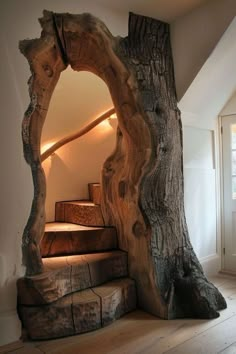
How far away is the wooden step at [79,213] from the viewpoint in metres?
2.88

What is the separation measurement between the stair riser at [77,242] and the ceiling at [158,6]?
186 centimetres

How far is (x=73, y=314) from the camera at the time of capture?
82.9 inches

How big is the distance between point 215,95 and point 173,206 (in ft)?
4.39

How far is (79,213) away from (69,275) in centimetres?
81

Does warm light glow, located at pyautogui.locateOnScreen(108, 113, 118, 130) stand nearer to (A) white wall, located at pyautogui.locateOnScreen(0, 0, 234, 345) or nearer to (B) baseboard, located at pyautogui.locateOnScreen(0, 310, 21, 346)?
(A) white wall, located at pyautogui.locateOnScreen(0, 0, 234, 345)

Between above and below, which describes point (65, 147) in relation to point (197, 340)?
above

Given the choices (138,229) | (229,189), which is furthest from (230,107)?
(138,229)

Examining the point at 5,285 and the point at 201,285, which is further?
the point at 201,285

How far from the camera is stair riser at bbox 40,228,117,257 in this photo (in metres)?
2.54

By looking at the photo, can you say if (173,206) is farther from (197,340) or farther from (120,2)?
(120,2)

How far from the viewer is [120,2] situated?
2361 millimetres

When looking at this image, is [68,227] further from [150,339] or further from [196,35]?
[196,35]

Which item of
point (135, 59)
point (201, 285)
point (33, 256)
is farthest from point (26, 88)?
point (201, 285)

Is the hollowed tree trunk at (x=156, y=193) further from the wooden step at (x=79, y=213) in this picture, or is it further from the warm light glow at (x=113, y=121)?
the warm light glow at (x=113, y=121)
